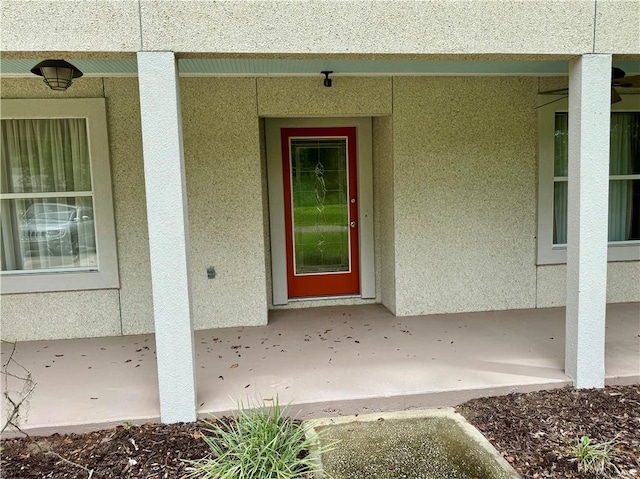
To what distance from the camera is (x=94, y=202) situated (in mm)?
4953

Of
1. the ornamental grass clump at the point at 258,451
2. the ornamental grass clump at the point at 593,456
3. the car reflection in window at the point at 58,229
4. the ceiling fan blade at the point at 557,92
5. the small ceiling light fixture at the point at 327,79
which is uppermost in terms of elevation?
the small ceiling light fixture at the point at 327,79

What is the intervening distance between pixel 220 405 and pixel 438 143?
3.75 meters

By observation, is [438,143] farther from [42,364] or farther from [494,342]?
[42,364]

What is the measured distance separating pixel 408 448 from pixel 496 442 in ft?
1.92

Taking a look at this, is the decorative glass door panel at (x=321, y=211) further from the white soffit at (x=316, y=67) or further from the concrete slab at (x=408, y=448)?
the concrete slab at (x=408, y=448)

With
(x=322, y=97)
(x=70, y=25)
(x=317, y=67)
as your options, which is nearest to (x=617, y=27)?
(x=317, y=67)

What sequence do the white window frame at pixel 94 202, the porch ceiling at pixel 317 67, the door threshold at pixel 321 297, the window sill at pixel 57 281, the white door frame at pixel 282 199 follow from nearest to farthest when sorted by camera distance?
the porch ceiling at pixel 317 67 → the white window frame at pixel 94 202 → the window sill at pixel 57 281 → the white door frame at pixel 282 199 → the door threshold at pixel 321 297

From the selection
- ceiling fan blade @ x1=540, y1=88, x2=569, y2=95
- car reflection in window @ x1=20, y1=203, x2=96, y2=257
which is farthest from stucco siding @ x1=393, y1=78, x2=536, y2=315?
car reflection in window @ x1=20, y1=203, x2=96, y2=257

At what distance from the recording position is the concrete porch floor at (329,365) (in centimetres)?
347

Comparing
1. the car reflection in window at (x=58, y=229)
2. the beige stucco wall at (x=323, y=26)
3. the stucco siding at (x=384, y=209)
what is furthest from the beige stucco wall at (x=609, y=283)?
the car reflection in window at (x=58, y=229)

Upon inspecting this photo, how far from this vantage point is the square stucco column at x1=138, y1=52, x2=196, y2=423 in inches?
120

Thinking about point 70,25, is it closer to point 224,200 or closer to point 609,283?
point 224,200

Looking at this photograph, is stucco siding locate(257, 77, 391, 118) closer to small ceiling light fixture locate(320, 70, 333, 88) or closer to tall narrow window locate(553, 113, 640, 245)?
small ceiling light fixture locate(320, 70, 333, 88)

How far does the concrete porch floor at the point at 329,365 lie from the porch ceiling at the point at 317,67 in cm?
266
